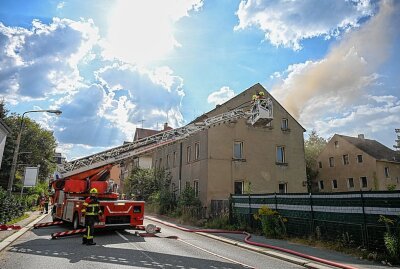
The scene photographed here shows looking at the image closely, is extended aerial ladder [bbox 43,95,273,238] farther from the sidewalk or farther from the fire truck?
the sidewalk

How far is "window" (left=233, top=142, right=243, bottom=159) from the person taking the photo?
24025 millimetres

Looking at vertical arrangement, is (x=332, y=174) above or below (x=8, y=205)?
above

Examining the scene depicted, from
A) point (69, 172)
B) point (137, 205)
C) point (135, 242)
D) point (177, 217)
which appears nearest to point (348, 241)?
point (135, 242)

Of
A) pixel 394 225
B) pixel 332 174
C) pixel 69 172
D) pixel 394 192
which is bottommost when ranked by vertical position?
pixel 394 225

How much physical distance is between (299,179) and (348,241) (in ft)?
54.3

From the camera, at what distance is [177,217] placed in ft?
70.1

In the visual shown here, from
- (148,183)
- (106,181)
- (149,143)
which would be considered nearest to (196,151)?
(148,183)

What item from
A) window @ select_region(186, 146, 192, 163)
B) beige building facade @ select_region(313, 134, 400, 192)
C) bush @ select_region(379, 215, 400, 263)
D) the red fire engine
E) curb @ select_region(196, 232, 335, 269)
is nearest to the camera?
curb @ select_region(196, 232, 335, 269)

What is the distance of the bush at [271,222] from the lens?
1271 cm

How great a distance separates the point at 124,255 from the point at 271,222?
699 centimetres

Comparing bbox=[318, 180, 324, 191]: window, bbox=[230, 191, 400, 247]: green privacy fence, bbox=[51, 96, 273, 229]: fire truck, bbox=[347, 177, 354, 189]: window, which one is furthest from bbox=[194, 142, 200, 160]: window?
bbox=[318, 180, 324, 191]: window

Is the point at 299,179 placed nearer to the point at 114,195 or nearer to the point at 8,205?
the point at 114,195

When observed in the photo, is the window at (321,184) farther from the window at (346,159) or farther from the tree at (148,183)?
the tree at (148,183)

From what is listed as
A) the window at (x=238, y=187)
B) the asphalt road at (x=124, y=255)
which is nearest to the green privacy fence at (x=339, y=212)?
the asphalt road at (x=124, y=255)
